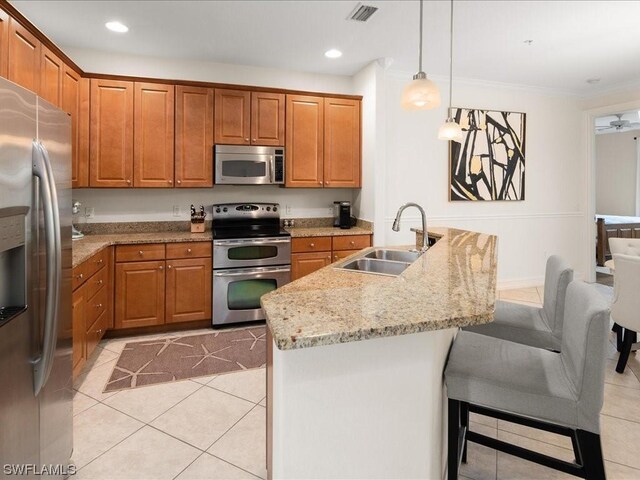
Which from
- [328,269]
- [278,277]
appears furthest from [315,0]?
[278,277]

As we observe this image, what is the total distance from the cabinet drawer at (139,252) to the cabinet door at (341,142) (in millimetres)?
1914

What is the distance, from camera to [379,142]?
4.23m

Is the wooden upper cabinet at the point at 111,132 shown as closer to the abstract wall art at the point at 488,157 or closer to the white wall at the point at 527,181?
the white wall at the point at 527,181

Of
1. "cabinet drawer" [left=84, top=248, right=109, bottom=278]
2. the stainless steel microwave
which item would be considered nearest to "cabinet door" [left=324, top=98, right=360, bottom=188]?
the stainless steel microwave

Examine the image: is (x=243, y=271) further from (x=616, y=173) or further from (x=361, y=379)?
(x=616, y=173)

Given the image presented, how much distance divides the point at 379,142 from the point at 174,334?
2.92m

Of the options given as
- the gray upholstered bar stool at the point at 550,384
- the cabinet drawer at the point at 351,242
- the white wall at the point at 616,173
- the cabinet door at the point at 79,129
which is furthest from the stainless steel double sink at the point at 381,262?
the white wall at the point at 616,173

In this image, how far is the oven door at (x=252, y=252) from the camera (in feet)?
12.3

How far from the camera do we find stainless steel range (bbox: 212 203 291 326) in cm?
378

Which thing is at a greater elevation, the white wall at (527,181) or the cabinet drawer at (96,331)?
the white wall at (527,181)

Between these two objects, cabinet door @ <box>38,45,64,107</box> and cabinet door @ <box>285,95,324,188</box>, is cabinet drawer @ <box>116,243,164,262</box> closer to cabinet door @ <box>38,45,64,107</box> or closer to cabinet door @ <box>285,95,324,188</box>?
cabinet door @ <box>38,45,64,107</box>

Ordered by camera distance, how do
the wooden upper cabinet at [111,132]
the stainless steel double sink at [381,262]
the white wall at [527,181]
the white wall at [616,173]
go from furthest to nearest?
the white wall at [616,173] < the white wall at [527,181] < the wooden upper cabinet at [111,132] < the stainless steel double sink at [381,262]

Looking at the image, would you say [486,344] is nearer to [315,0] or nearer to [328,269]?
[328,269]

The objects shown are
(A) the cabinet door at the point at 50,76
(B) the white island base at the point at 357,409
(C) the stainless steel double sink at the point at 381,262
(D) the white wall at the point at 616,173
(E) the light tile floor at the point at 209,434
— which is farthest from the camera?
(D) the white wall at the point at 616,173
